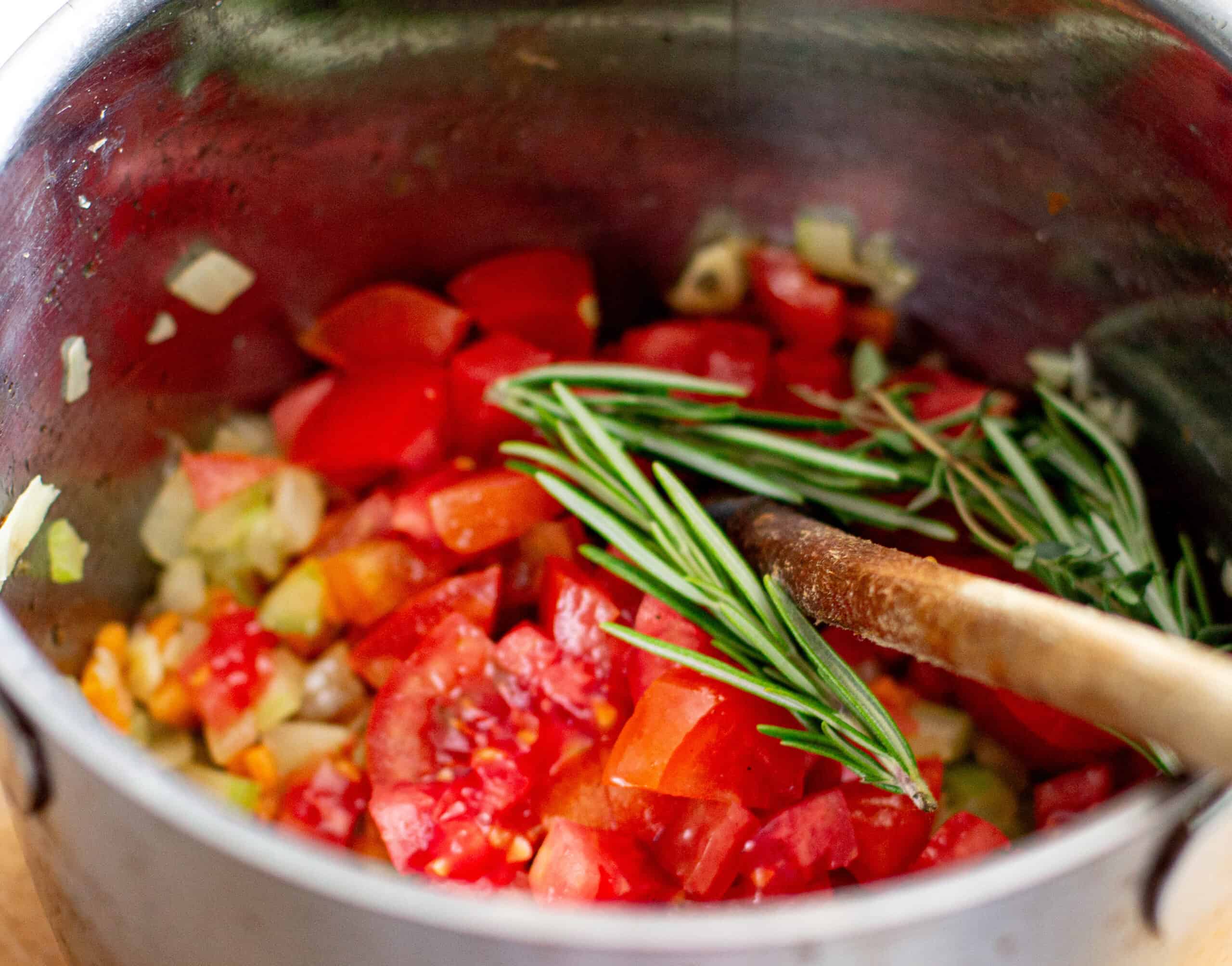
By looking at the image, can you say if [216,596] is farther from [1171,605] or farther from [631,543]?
[1171,605]

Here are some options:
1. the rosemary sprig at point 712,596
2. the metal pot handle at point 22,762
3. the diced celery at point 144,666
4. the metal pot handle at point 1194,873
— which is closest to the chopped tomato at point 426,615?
the rosemary sprig at point 712,596

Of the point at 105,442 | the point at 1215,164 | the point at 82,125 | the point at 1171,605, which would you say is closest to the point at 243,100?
the point at 82,125

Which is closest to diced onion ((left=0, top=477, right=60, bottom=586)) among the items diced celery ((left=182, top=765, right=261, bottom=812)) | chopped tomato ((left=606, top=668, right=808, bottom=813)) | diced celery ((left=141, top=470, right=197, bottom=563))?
diced celery ((left=141, top=470, right=197, bottom=563))

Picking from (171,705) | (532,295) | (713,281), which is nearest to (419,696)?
(171,705)

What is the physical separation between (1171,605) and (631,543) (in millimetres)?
493

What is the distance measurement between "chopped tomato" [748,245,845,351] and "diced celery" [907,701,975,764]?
1.58 ft

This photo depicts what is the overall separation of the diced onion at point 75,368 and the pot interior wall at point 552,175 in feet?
0.04

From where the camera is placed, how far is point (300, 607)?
1213 millimetres

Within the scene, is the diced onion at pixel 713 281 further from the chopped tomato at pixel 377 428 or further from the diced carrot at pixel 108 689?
the diced carrot at pixel 108 689

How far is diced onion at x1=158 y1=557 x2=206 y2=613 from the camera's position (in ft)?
4.10

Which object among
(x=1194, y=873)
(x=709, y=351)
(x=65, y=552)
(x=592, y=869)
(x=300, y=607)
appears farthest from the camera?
(x=709, y=351)

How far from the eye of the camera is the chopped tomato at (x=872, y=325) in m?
1.38

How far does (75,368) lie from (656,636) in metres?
0.60

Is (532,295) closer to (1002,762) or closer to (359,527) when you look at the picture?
(359,527)
